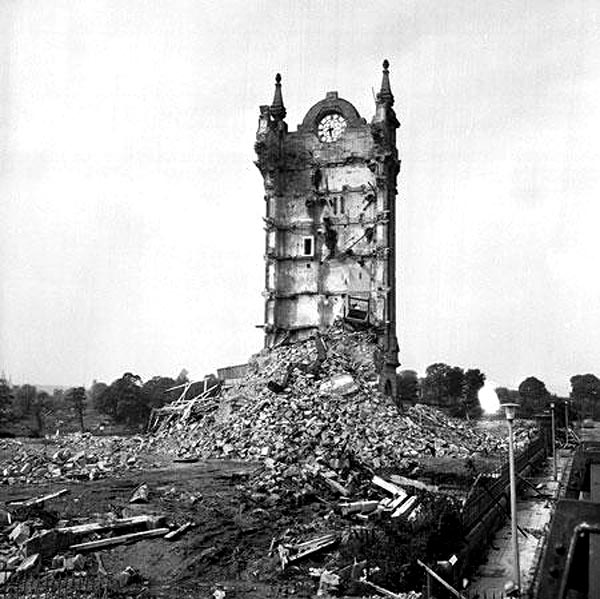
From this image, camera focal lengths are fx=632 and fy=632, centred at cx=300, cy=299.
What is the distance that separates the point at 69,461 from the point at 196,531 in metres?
11.2

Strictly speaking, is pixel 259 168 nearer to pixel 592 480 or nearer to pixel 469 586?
pixel 469 586

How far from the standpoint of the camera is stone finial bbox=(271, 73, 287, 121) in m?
42.0

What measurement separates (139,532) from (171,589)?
3.21 metres

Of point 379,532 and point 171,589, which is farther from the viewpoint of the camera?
point 379,532

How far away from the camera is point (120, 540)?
44.1 feet

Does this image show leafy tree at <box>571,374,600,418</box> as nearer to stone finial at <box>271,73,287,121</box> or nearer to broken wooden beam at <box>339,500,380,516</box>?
stone finial at <box>271,73,287,121</box>

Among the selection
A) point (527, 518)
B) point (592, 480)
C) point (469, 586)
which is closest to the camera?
point (592, 480)

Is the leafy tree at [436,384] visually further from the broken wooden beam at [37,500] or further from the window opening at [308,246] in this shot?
the broken wooden beam at [37,500]

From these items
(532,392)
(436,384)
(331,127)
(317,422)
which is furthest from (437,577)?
(532,392)

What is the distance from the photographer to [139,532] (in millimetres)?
14094

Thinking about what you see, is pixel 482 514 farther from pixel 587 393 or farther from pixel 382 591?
pixel 587 393

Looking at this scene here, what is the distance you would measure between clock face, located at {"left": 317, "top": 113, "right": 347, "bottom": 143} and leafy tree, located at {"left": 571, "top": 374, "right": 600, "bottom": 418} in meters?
50.7

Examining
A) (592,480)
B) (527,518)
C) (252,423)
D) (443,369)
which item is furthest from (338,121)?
(443,369)

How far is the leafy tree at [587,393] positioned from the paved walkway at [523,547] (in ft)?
194
